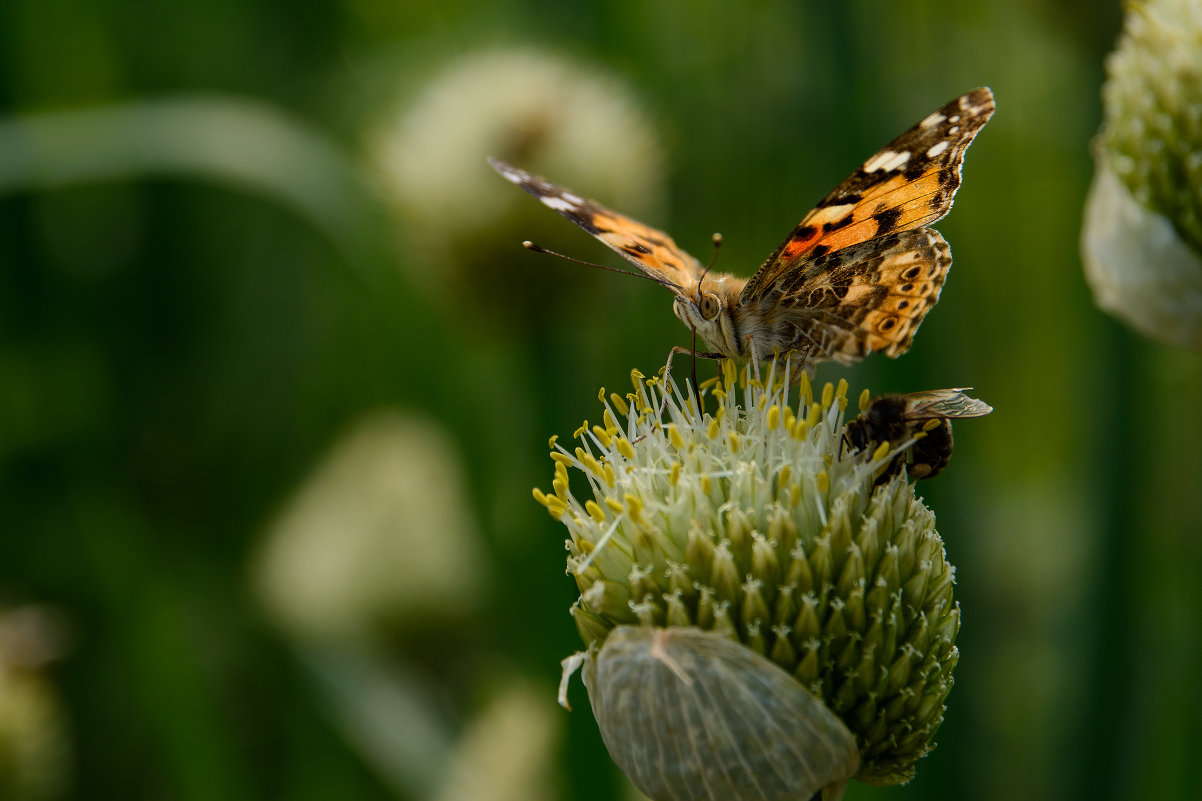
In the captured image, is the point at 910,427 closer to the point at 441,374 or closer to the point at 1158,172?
the point at 1158,172

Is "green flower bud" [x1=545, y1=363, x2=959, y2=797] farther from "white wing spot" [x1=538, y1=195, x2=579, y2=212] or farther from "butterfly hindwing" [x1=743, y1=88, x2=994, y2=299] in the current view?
"white wing spot" [x1=538, y1=195, x2=579, y2=212]

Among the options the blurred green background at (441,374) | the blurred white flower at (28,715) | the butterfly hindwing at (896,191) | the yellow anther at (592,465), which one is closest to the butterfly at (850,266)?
the butterfly hindwing at (896,191)

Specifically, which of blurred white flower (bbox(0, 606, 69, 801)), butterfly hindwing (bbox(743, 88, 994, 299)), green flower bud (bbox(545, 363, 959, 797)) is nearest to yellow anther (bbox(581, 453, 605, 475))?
green flower bud (bbox(545, 363, 959, 797))

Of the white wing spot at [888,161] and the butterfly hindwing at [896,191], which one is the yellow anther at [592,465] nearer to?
the butterfly hindwing at [896,191]

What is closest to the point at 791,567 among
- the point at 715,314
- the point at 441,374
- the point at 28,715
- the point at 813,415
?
the point at 813,415

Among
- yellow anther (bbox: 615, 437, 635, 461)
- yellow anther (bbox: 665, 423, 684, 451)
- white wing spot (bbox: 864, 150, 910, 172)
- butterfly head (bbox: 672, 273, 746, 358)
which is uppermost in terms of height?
white wing spot (bbox: 864, 150, 910, 172)

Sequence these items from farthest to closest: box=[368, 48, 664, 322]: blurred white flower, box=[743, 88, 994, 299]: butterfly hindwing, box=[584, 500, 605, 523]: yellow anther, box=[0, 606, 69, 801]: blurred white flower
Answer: box=[368, 48, 664, 322]: blurred white flower
box=[0, 606, 69, 801]: blurred white flower
box=[743, 88, 994, 299]: butterfly hindwing
box=[584, 500, 605, 523]: yellow anther

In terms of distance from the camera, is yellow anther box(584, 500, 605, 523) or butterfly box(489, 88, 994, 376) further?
butterfly box(489, 88, 994, 376)
